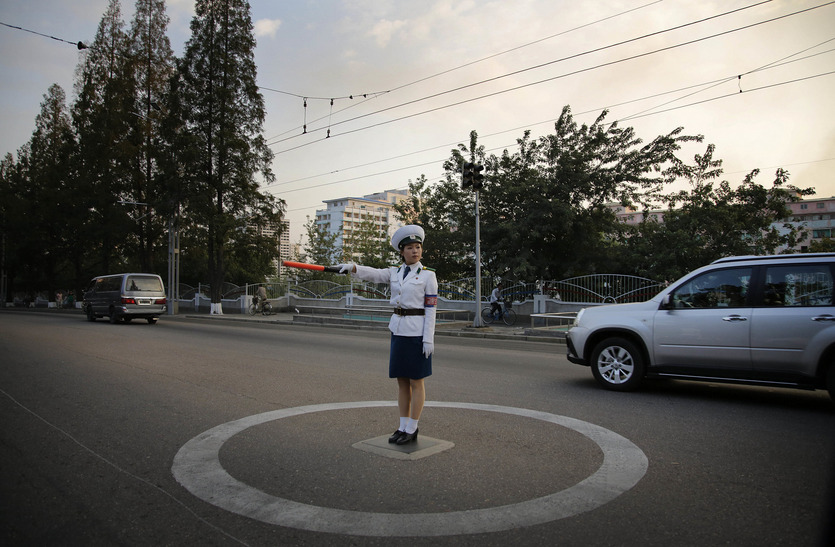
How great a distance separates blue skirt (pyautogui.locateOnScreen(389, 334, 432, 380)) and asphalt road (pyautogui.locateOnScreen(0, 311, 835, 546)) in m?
0.71

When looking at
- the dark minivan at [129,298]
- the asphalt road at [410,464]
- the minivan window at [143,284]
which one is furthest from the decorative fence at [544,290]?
the asphalt road at [410,464]

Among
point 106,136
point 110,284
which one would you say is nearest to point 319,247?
point 106,136

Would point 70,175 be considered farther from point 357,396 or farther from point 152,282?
point 357,396

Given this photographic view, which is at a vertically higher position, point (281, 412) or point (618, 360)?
point (618, 360)

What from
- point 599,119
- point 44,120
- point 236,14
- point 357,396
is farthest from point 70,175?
point 357,396

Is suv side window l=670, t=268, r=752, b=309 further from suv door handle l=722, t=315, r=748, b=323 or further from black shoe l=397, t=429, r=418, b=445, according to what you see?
black shoe l=397, t=429, r=418, b=445

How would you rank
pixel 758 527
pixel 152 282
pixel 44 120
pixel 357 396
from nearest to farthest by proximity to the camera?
1. pixel 758 527
2. pixel 357 396
3. pixel 152 282
4. pixel 44 120

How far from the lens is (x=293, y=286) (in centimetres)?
3250

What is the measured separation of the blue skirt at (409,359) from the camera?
4617mm

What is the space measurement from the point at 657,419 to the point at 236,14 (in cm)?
3412

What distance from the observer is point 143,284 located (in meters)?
21.9

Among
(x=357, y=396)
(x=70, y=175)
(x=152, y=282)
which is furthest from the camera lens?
(x=70, y=175)

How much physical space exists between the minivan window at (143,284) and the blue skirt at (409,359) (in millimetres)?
20067

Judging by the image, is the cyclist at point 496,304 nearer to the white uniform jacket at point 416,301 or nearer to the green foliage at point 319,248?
the white uniform jacket at point 416,301
